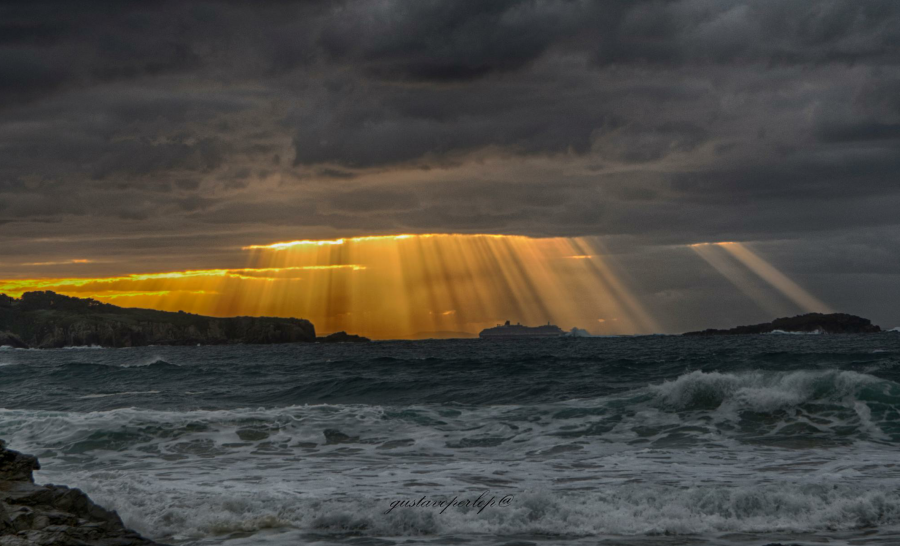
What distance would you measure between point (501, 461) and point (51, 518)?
11.2m

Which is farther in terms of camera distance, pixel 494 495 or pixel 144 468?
pixel 144 468

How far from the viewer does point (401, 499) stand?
562 inches

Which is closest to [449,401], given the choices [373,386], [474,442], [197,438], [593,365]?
[373,386]

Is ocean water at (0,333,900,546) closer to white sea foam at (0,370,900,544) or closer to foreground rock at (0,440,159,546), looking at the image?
white sea foam at (0,370,900,544)

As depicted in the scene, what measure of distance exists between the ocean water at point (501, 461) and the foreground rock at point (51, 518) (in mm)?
1318

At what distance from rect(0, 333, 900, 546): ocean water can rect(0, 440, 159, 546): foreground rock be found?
4.32 feet

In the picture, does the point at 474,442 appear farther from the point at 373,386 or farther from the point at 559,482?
the point at 373,386

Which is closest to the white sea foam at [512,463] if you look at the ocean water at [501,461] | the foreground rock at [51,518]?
the ocean water at [501,461]

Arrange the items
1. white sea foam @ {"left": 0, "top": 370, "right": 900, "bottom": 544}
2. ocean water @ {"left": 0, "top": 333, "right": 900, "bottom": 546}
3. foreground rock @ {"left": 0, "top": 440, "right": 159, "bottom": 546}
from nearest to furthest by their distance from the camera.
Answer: foreground rock @ {"left": 0, "top": 440, "right": 159, "bottom": 546} < ocean water @ {"left": 0, "top": 333, "right": 900, "bottom": 546} < white sea foam @ {"left": 0, "top": 370, "right": 900, "bottom": 544}

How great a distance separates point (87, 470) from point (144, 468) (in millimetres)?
1332

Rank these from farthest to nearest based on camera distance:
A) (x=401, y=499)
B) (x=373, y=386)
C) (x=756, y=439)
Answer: (x=373, y=386), (x=756, y=439), (x=401, y=499)

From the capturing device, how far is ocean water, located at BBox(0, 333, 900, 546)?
12.8 metres

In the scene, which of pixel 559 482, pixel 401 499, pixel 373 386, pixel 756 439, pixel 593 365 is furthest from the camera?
pixel 593 365

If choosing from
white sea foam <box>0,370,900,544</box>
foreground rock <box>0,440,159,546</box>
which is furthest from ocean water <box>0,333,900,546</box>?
foreground rock <box>0,440,159,546</box>
